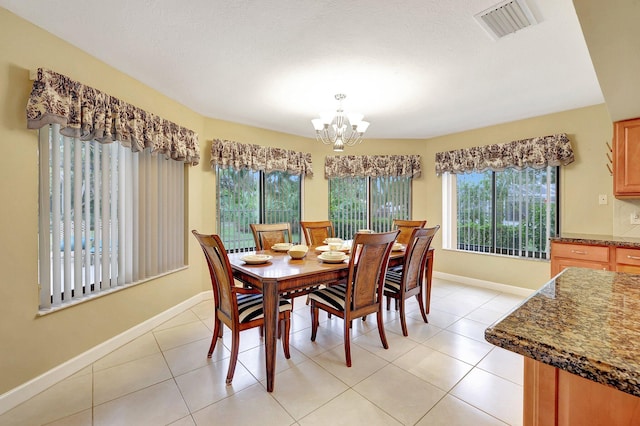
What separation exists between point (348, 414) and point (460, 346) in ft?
4.24

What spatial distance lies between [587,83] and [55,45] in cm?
445

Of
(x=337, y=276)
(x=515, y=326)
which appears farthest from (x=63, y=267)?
(x=515, y=326)

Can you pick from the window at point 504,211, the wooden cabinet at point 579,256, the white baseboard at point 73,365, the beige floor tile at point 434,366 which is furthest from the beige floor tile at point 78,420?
the window at point 504,211

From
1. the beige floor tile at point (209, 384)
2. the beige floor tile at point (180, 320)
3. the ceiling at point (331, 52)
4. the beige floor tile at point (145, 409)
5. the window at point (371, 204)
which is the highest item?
the ceiling at point (331, 52)

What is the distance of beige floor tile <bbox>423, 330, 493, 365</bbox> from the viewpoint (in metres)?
2.21

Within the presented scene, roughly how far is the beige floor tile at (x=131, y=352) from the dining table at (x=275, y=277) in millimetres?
1040

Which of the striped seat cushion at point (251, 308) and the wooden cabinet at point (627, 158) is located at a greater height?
the wooden cabinet at point (627, 158)

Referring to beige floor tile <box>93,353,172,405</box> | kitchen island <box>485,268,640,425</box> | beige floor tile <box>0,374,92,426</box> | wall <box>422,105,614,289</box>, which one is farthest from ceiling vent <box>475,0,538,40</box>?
beige floor tile <box>0,374,92,426</box>

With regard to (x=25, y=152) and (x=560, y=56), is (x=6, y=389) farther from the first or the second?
(x=560, y=56)

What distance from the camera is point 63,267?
2.08m

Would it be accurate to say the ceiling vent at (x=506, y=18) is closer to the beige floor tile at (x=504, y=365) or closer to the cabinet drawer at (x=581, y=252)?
the cabinet drawer at (x=581, y=252)

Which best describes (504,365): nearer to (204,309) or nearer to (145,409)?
(145,409)

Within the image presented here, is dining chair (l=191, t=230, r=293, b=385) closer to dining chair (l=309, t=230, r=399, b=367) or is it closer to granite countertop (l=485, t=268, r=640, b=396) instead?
dining chair (l=309, t=230, r=399, b=367)

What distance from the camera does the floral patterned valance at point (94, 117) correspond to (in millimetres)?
1771
